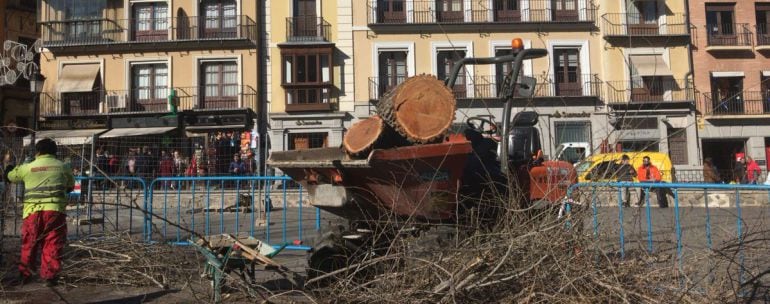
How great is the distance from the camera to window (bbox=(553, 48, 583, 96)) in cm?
2580

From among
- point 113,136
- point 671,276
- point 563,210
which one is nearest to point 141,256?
point 563,210

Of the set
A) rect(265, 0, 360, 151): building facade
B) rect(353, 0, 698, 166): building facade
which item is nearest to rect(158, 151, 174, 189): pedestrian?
rect(265, 0, 360, 151): building facade

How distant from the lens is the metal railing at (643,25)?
25.8m

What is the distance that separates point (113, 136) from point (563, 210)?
23270 millimetres

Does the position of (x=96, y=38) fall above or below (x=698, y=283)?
above

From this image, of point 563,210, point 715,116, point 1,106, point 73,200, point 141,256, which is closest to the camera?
point 563,210

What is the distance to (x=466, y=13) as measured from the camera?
25734 millimetres

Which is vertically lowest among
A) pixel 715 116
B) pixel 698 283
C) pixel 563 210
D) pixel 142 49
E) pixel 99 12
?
pixel 698 283

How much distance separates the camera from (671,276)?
397 cm

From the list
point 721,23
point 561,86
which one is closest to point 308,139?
point 561,86

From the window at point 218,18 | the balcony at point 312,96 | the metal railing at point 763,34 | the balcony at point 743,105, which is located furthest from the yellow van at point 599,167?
the metal railing at point 763,34

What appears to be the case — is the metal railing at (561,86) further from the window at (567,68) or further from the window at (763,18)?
the window at (763,18)

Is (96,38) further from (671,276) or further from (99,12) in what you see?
(671,276)

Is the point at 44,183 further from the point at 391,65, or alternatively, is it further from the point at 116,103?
the point at 116,103
